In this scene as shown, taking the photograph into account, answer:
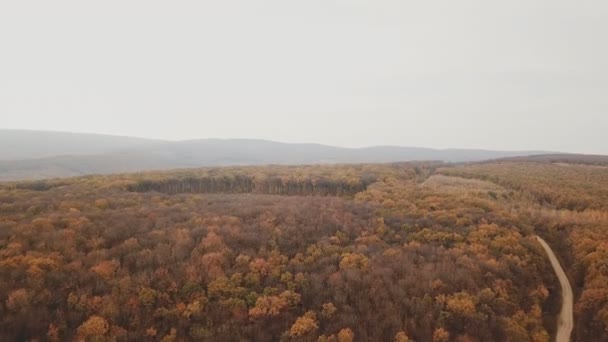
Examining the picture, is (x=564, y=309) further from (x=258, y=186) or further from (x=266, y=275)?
(x=258, y=186)

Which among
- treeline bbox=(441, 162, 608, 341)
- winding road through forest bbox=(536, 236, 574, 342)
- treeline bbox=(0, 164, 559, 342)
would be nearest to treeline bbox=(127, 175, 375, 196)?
treeline bbox=(0, 164, 559, 342)

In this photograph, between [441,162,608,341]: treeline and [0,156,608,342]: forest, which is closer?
[0,156,608,342]: forest

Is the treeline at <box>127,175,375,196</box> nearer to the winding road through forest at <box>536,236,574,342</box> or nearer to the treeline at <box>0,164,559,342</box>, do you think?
the treeline at <box>0,164,559,342</box>

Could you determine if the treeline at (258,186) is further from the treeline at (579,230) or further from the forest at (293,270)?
the treeline at (579,230)

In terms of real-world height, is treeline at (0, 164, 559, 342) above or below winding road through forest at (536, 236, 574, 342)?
above

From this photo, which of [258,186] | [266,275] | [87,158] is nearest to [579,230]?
[266,275]

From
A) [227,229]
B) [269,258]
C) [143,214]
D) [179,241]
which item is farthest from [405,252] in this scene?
[143,214]

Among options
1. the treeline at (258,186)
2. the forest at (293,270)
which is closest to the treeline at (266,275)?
the forest at (293,270)
